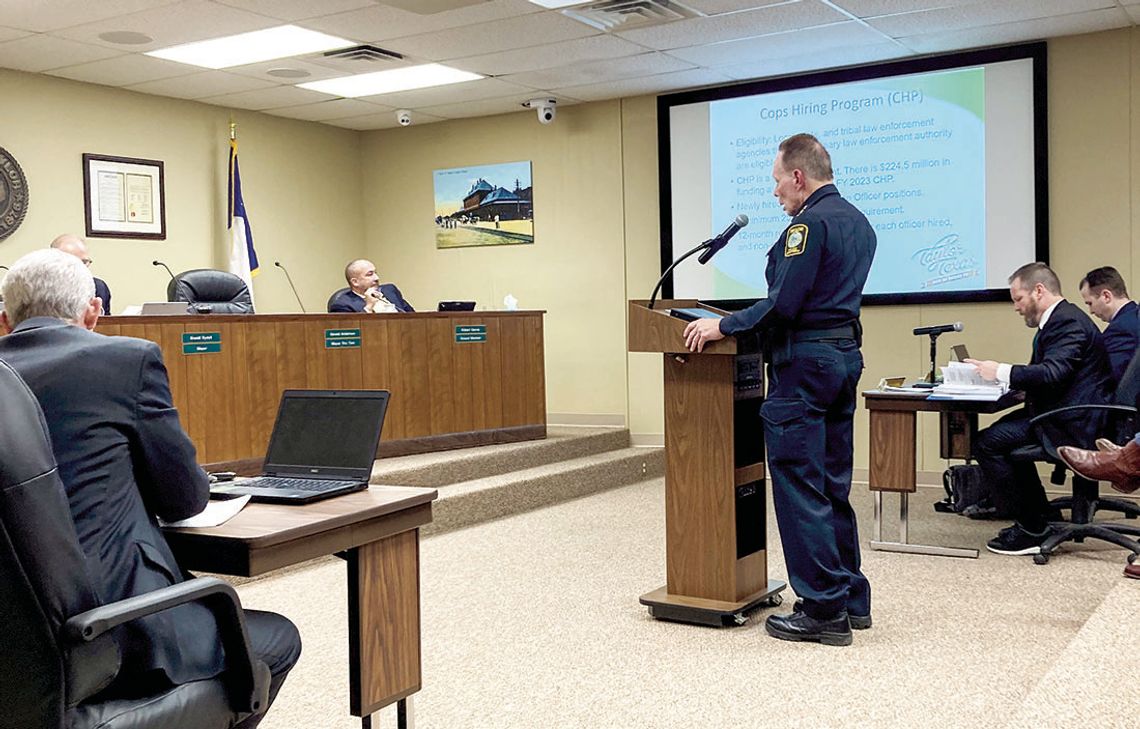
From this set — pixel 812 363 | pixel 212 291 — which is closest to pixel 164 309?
pixel 212 291

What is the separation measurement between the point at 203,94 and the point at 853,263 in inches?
223

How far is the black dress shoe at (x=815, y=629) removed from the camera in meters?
3.81

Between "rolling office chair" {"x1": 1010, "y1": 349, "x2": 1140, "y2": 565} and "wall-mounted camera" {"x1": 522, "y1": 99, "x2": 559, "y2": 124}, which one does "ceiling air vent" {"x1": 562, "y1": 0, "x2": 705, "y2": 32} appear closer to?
"wall-mounted camera" {"x1": 522, "y1": 99, "x2": 559, "y2": 124}

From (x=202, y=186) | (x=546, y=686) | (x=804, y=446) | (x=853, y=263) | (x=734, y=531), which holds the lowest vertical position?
(x=546, y=686)

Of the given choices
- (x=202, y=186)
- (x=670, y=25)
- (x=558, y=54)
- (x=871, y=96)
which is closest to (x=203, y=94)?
(x=202, y=186)

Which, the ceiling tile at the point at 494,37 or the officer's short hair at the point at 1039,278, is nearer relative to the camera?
the officer's short hair at the point at 1039,278

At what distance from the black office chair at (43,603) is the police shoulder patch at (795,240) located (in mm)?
2449

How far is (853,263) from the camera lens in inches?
149

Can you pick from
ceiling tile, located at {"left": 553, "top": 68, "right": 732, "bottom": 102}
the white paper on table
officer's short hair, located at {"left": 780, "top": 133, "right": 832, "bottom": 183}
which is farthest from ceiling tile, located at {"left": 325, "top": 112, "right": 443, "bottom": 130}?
the white paper on table

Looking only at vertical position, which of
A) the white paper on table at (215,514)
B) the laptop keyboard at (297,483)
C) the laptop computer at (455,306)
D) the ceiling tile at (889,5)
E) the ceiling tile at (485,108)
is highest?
the ceiling tile at (485,108)

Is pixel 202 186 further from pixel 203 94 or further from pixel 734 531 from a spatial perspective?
pixel 734 531

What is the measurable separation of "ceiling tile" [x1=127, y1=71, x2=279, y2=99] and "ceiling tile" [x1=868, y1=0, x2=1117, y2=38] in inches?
162

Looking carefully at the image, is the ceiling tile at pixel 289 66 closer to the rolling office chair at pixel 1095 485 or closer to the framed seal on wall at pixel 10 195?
the framed seal on wall at pixel 10 195

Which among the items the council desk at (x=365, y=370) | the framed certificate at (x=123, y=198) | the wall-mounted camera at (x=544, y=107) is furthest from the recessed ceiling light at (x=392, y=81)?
the council desk at (x=365, y=370)
